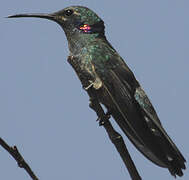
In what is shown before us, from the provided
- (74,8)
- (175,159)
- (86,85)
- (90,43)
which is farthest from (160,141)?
(74,8)

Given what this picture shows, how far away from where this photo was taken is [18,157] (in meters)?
3.21

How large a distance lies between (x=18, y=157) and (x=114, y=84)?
3.77 metres

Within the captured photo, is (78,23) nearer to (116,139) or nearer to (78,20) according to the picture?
(78,20)

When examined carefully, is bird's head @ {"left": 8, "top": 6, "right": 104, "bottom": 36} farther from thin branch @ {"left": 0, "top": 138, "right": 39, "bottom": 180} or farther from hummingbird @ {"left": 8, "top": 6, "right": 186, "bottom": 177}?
thin branch @ {"left": 0, "top": 138, "right": 39, "bottom": 180}

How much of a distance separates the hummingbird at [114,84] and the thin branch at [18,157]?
2497mm

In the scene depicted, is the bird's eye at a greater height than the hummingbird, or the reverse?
the bird's eye

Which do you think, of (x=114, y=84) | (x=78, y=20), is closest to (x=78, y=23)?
(x=78, y=20)

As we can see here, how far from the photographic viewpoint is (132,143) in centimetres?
626


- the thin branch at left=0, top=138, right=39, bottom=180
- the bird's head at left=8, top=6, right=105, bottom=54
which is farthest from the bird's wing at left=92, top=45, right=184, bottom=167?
the thin branch at left=0, top=138, right=39, bottom=180

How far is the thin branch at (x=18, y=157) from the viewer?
3109mm

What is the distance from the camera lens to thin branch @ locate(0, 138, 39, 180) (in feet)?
10.2

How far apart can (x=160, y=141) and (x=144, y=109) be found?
2.85ft

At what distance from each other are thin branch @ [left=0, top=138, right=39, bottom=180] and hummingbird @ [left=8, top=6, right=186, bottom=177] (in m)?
2.50

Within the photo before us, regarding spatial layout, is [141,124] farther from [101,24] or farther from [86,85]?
[101,24]
